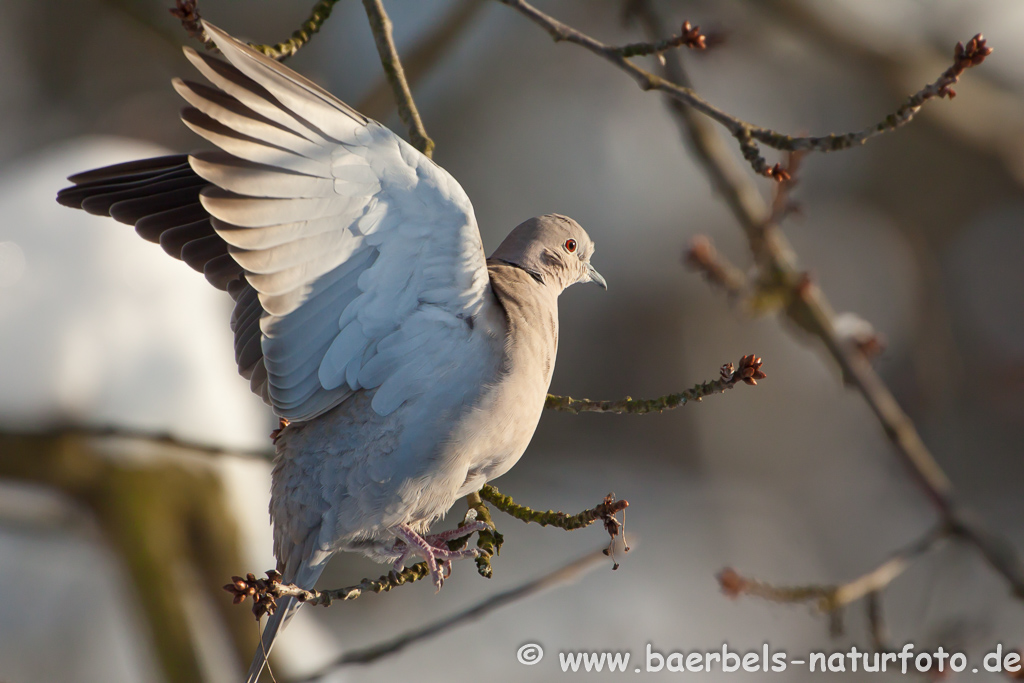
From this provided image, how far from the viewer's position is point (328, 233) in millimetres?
2145

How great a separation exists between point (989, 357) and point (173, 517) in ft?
27.4

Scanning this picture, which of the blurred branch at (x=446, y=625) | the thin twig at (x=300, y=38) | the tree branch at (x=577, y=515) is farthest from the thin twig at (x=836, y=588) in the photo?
the thin twig at (x=300, y=38)

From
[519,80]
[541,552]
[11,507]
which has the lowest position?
[11,507]

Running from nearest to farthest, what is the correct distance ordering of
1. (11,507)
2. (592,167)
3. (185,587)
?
(185,587) < (11,507) < (592,167)

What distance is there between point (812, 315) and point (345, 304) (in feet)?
8.10

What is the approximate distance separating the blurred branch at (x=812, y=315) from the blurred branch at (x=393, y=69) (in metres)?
1.40

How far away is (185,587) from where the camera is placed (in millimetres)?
5051

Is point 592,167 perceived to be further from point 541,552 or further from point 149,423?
point 149,423

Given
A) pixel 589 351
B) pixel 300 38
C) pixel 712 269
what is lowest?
pixel 300 38

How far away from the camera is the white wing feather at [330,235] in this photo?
1923mm

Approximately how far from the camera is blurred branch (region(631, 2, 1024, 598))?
10.8 feet

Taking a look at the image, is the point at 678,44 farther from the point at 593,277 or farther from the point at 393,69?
the point at 593,277

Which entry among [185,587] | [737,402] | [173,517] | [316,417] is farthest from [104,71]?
[737,402]

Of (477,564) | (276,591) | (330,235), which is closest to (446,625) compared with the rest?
(477,564)
